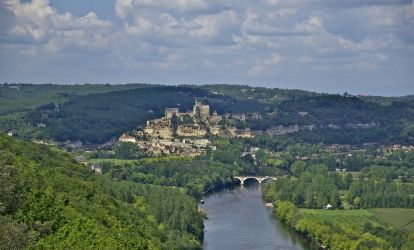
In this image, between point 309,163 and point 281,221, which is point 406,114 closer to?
point 309,163

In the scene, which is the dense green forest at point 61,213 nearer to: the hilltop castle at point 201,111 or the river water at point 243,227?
the river water at point 243,227

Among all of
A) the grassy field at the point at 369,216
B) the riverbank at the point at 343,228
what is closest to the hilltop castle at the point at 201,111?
the riverbank at the point at 343,228

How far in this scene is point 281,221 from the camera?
60438mm

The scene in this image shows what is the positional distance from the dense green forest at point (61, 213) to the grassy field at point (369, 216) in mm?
12576

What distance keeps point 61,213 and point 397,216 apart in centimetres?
3600

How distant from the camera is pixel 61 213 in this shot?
29016 mm

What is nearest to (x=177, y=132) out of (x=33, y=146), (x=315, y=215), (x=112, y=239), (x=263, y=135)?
(x=263, y=135)

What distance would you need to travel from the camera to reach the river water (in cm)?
5015

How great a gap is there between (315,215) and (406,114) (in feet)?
285

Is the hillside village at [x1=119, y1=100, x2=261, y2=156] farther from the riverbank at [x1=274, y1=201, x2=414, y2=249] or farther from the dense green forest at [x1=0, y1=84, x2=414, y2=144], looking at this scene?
the riverbank at [x1=274, y1=201, x2=414, y2=249]

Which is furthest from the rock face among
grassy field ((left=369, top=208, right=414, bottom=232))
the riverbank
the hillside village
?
grassy field ((left=369, top=208, right=414, bottom=232))

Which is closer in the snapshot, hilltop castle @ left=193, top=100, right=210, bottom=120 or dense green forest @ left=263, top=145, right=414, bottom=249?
dense green forest @ left=263, top=145, right=414, bottom=249

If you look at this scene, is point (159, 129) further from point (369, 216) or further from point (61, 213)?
point (61, 213)

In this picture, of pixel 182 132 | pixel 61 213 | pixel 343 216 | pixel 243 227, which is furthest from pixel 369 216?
pixel 182 132
